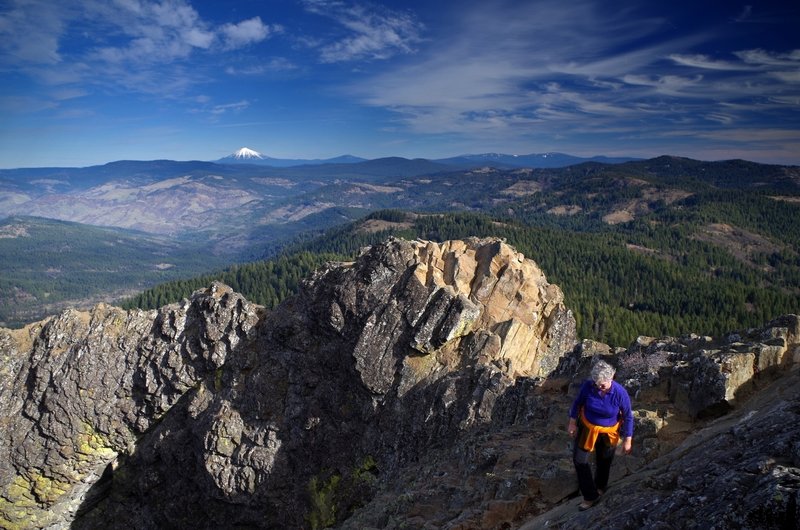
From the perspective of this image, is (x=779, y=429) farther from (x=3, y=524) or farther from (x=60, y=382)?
(x=3, y=524)

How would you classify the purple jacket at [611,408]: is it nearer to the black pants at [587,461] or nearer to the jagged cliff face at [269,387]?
the black pants at [587,461]

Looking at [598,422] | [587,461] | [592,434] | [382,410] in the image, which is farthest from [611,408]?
[382,410]

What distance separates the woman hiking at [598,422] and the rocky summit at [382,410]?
108 cm

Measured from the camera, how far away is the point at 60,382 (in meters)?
57.4

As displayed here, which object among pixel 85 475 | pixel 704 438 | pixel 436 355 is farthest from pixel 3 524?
pixel 704 438

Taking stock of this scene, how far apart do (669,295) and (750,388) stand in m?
181

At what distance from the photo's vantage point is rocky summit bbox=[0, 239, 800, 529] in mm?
18250

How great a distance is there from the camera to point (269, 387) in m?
49.9

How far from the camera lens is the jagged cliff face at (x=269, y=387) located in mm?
43594

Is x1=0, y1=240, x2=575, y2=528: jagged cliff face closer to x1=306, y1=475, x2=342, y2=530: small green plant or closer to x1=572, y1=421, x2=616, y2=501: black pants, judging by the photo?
x1=306, y1=475, x2=342, y2=530: small green plant

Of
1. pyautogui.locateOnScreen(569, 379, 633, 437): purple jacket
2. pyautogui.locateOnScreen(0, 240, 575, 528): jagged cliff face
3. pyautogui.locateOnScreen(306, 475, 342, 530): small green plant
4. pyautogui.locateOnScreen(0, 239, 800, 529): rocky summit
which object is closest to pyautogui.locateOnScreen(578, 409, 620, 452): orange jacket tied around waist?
pyautogui.locateOnScreen(569, 379, 633, 437): purple jacket

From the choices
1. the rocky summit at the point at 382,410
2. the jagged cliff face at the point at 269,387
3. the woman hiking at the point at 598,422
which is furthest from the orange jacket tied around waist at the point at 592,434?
the jagged cliff face at the point at 269,387

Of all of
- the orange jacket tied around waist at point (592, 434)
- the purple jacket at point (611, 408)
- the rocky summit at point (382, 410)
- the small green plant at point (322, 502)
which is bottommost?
the small green plant at point (322, 502)

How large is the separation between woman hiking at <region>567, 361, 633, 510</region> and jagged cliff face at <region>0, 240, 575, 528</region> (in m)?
19.5
